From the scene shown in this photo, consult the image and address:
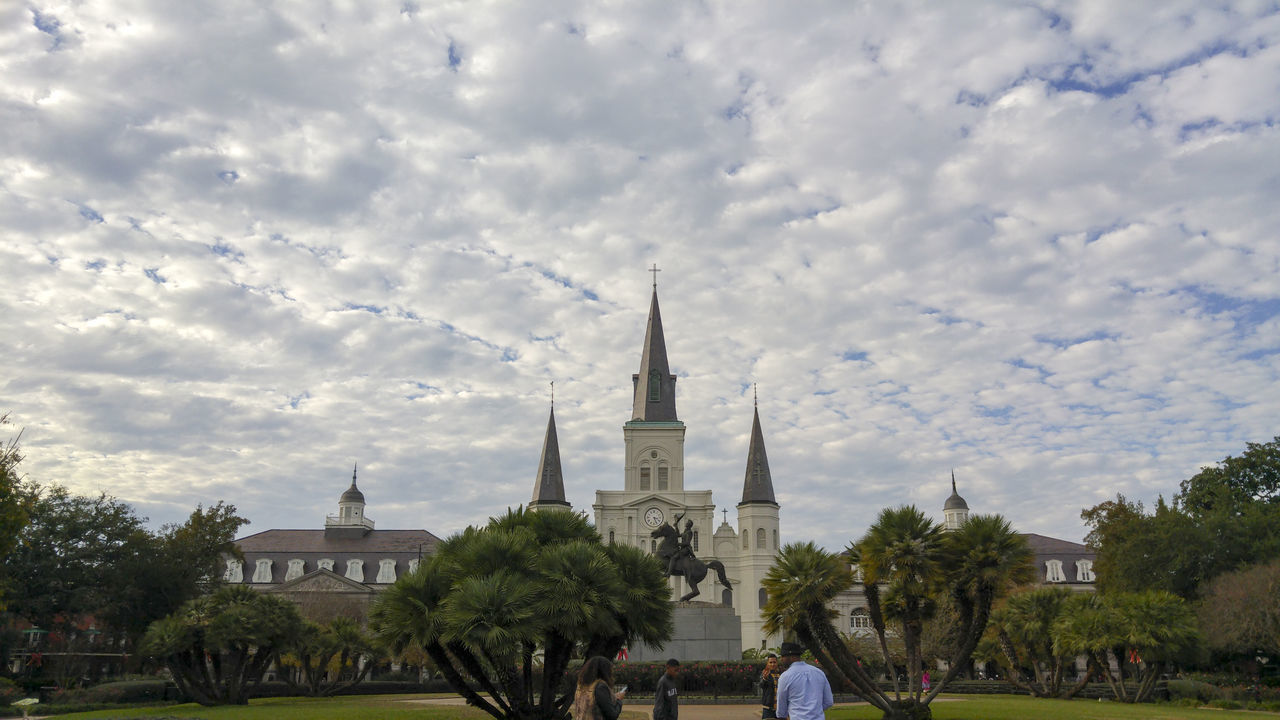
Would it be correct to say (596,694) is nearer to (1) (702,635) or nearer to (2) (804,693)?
(2) (804,693)

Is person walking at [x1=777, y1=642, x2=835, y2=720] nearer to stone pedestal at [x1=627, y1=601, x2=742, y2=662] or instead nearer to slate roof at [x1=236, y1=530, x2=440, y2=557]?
stone pedestal at [x1=627, y1=601, x2=742, y2=662]

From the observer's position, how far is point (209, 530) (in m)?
48.5

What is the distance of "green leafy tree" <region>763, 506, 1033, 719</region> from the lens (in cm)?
2222

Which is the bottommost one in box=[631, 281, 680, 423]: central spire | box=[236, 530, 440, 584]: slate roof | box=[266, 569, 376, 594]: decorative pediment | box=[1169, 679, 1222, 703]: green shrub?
box=[1169, 679, 1222, 703]: green shrub

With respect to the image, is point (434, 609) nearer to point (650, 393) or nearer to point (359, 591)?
point (359, 591)

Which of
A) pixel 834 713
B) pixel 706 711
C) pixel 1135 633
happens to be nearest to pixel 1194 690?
pixel 1135 633

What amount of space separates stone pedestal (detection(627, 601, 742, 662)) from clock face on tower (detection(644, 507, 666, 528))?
177 ft

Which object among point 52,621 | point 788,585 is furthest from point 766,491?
point 788,585

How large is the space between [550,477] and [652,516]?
34.7 feet

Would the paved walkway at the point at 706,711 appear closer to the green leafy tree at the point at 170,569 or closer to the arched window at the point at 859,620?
the green leafy tree at the point at 170,569

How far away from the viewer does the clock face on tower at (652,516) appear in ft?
284

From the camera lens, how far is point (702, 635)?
32281mm

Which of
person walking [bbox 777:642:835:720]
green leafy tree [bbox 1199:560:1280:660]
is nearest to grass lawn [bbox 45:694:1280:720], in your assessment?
green leafy tree [bbox 1199:560:1280:660]

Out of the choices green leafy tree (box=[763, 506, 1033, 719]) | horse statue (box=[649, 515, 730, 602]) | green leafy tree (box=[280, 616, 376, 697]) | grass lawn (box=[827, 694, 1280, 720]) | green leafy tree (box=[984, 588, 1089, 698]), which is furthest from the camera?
green leafy tree (box=[984, 588, 1089, 698])
